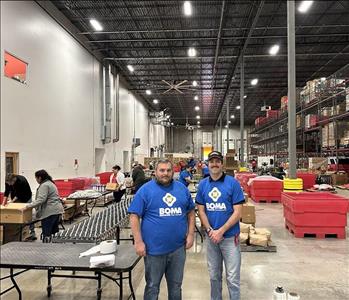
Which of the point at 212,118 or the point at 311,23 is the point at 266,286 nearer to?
the point at 311,23

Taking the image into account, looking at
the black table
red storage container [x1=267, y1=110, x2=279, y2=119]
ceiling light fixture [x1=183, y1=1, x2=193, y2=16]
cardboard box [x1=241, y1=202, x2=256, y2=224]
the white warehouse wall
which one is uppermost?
ceiling light fixture [x1=183, y1=1, x2=193, y2=16]

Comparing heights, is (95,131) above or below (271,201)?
above

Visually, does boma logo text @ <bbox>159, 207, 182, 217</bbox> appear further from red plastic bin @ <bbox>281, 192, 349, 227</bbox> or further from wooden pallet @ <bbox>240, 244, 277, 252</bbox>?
red plastic bin @ <bbox>281, 192, 349, 227</bbox>

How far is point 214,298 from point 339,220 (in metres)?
4.17

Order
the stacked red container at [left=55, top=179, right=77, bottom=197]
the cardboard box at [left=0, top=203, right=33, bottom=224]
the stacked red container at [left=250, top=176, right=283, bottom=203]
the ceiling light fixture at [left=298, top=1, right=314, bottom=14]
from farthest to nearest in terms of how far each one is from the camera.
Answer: the stacked red container at [left=250, top=176, right=283, bottom=203] < the ceiling light fixture at [left=298, top=1, right=314, bottom=14] < the stacked red container at [left=55, top=179, right=77, bottom=197] < the cardboard box at [left=0, top=203, right=33, bottom=224]

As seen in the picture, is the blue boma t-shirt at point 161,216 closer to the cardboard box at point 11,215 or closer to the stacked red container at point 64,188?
the cardboard box at point 11,215

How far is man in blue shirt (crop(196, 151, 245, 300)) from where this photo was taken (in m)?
2.90

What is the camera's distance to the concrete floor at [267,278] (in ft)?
12.2

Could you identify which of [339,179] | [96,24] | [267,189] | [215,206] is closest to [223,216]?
[215,206]

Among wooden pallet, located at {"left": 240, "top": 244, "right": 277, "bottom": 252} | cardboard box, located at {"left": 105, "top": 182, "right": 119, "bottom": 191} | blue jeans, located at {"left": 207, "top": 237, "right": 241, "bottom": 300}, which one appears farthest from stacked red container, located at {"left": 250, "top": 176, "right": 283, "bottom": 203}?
blue jeans, located at {"left": 207, "top": 237, "right": 241, "bottom": 300}

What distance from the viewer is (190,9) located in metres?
10.3

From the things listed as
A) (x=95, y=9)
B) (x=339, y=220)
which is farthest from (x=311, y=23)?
(x=339, y=220)

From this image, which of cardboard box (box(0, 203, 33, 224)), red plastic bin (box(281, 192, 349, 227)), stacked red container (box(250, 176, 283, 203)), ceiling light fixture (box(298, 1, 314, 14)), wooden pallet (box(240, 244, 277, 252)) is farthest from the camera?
stacked red container (box(250, 176, 283, 203))

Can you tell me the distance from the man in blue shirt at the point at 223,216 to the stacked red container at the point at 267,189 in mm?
8630
